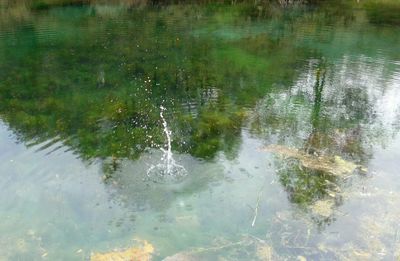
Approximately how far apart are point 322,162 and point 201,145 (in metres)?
2.74

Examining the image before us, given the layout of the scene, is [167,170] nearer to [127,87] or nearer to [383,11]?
[127,87]

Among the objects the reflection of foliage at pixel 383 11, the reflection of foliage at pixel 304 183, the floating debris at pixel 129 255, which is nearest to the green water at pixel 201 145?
the reflection of foliage at pixel 304 183

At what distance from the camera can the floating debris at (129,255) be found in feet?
21.8

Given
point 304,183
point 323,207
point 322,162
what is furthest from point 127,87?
point 323,207

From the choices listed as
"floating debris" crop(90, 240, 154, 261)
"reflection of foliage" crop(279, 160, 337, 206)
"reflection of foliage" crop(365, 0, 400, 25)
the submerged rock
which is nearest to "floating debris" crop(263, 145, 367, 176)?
"reflection of foliage" crop(279, 160, 337, 206)

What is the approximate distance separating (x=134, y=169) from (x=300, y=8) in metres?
21.3

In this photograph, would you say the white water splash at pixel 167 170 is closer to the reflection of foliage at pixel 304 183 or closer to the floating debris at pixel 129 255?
the floating debris at pixel 129 255

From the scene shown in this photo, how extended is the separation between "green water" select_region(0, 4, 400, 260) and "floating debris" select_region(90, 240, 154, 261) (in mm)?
133

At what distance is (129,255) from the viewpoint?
22.0 ft

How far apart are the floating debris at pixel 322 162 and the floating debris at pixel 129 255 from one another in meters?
3.99

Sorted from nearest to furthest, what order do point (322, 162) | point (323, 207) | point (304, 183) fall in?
1. point (323, 207)
2. point (304, 183)
3. point (322, 162)

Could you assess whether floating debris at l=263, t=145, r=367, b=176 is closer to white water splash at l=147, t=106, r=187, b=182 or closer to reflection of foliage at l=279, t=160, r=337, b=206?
reflection of foliage at l=279, t=160, r=337, b=206

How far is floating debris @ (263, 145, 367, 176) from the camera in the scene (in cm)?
883

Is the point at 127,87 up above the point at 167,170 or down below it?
above
